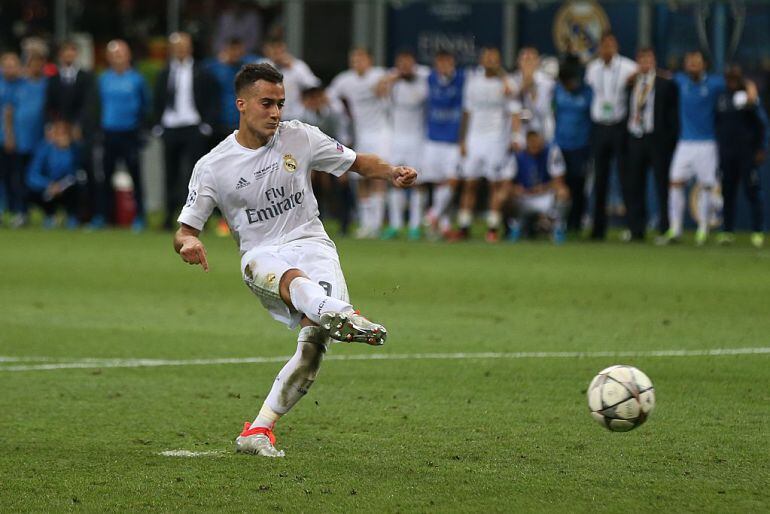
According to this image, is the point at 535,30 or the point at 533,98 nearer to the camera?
the point at 533,98

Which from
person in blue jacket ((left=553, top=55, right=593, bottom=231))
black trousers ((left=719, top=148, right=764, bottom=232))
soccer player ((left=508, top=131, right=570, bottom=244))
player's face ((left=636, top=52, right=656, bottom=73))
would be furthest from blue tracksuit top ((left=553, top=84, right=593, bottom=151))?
black trousers ((left=719, top=148, right=764, bottom=232))

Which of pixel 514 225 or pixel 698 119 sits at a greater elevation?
pixel 698 119

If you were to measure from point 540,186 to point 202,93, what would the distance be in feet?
15.2

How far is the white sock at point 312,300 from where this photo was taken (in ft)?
19.9

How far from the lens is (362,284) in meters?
13.8

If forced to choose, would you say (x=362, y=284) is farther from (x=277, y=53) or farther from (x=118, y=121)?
(x=118, y=121)

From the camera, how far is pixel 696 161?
19.5 metres

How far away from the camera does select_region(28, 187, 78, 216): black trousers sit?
2209 centimetres

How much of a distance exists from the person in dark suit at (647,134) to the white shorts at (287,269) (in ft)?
41.9

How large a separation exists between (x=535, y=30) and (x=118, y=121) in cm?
743

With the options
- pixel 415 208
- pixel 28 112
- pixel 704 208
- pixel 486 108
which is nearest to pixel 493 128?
pixel 486 108

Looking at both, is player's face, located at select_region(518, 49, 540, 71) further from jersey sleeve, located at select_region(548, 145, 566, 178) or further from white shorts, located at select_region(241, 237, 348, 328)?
white shorts, located at select_region(241, 237, 348, 328)

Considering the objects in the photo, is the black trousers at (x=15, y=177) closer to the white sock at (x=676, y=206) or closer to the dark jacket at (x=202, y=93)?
the dark jacket at (x=202, y=93)

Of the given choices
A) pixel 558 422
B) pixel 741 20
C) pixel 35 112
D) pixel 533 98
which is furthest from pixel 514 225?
pixel 558 422
